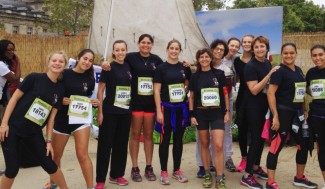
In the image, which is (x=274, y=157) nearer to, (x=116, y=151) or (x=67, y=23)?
(x=116, y=151)

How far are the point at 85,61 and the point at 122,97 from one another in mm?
551

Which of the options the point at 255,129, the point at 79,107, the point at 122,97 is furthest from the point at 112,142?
the point at 255,129

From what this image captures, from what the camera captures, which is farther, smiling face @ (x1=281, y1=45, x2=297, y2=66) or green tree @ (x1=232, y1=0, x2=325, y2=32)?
green tree @ (x1=232, y1=0, x2=325, y2=32)

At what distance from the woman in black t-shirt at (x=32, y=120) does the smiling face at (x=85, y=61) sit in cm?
22

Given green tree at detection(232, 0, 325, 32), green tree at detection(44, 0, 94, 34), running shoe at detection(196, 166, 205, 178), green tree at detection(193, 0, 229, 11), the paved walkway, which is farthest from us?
green tree at detection(232, 0, 325, 32)

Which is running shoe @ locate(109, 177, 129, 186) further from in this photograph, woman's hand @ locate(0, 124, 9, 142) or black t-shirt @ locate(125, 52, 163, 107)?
woman's hand @ locate(0, 124, 9, 142)

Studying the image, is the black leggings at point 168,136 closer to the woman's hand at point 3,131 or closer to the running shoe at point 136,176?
the running shoe at point 136,176

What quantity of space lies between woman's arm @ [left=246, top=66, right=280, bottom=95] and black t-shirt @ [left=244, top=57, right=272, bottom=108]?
0.04m

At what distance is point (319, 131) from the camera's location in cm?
382

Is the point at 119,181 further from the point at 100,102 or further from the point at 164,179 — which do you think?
the point at 100,102

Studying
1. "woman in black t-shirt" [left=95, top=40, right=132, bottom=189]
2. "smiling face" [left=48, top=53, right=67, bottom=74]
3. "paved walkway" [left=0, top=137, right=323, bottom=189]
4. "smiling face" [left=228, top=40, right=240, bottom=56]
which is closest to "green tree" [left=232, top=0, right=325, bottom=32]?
"paved walkway" [left=0, top=137, right=323, bottom=189]

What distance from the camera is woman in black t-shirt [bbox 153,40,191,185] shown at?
4.06 meters

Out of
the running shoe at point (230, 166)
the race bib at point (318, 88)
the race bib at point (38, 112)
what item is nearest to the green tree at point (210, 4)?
the running shoe at point (230, 166)

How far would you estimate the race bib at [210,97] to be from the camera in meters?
3.96
